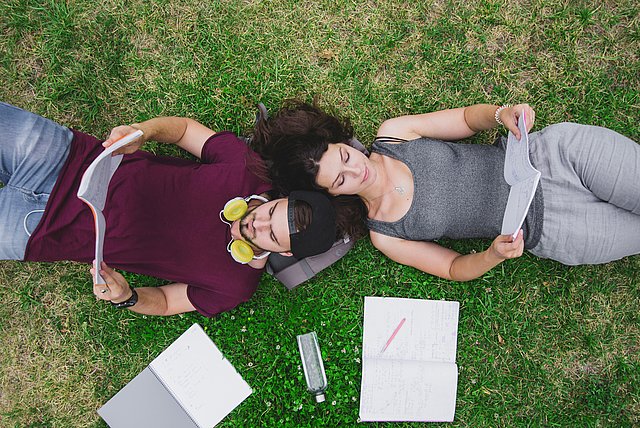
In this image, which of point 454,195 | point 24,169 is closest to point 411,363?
point 454,195

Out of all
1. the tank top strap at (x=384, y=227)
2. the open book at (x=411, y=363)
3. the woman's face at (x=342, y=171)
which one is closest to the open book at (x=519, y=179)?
the tank top strap at (x=384, y=227)

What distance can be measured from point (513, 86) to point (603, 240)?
1.60 metres

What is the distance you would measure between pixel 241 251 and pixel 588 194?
2.68m

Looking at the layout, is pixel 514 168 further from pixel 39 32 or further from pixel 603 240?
pixel 39 32

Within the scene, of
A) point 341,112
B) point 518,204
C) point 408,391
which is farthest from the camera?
point 341,112

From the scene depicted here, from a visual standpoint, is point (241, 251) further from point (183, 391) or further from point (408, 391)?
point (408, 391)

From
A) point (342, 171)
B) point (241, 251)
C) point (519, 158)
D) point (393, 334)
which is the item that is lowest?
point (393, 334)

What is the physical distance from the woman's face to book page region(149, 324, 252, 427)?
1.93 meters

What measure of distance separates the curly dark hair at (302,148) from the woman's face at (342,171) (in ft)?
0.16

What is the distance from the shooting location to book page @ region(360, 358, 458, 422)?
410cm

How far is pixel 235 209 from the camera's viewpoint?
3.35m

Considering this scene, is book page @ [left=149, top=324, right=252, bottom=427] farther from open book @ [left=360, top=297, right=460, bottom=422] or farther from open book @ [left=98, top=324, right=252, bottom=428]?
open book @ [left=360, top=297, right=460, bottom=422]

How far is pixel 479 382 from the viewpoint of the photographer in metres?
4.16

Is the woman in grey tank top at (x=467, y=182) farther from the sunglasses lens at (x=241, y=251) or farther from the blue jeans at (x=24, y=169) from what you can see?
the blue jeans at (x=24, y=169)
